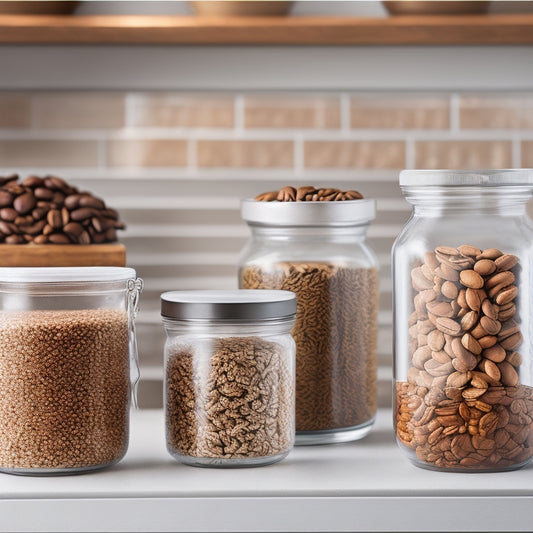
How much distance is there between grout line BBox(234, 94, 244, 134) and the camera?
1357mm

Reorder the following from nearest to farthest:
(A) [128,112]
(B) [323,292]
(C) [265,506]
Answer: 1. (C) [265,506]
2. (B) [323,292]
3. (A) [128,112]

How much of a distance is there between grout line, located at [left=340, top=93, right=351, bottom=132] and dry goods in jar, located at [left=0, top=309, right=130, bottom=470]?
608mm

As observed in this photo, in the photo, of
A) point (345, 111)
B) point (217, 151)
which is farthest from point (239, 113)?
point (345, 111)

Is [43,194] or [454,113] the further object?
[454,113]

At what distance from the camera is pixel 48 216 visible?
117 cm

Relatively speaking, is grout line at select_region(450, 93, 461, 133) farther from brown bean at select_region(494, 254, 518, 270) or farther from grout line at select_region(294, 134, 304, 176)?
brown bean at select_region(494, 254, 518, 270)

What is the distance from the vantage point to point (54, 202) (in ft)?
3.88

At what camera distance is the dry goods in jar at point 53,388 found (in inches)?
35.4

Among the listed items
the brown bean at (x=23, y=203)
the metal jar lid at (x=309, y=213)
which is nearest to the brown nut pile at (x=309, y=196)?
the metal jar lid at (x=309, y=213)

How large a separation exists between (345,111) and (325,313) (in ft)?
1.45

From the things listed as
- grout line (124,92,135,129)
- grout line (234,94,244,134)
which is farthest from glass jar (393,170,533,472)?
grout line (124,92,135,129)

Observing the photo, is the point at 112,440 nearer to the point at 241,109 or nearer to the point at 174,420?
the point at 174,420

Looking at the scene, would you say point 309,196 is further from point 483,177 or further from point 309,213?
point 483,177

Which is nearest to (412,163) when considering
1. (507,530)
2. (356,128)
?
(356,128)
